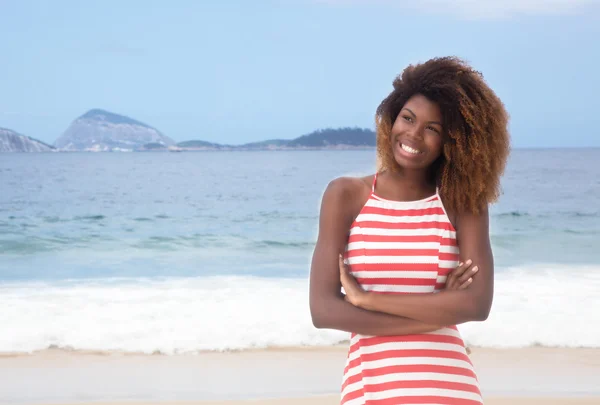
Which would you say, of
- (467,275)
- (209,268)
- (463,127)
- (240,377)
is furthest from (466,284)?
(209,268)

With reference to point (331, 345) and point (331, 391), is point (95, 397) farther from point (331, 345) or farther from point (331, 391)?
point (331, 345)

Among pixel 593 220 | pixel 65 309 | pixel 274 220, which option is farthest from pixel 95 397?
pixel 593 220

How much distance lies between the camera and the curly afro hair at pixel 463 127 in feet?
7.18

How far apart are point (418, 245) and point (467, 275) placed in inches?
6.3

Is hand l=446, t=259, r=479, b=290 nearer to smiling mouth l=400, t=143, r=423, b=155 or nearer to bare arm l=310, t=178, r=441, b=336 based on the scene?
bare arm l=310, t=178, r=441, b=336

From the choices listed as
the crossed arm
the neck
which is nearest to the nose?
the neck

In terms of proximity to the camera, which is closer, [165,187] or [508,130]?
[508,130]

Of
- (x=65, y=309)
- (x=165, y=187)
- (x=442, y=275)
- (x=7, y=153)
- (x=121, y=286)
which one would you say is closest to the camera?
(x=442, y=275)

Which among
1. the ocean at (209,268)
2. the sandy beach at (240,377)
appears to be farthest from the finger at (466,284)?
the sandy beach at (240,377)

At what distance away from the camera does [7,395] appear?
553cm

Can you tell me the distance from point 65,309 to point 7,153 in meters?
61.4

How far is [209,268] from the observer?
1279 cm

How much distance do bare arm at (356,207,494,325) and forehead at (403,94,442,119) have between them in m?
0.29

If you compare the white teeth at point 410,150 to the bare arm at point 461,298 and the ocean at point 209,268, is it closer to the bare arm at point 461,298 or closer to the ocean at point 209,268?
the bare arm at point 461,298
